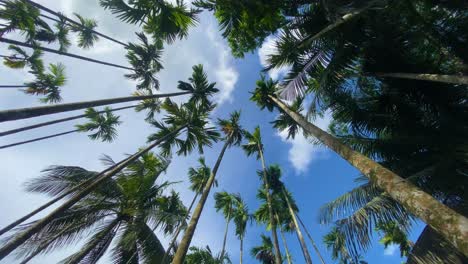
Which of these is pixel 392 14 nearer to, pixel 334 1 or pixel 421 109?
pixel 334 1

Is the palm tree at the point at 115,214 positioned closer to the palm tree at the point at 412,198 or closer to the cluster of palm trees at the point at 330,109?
the cluster of palm trees at the point at 330,109

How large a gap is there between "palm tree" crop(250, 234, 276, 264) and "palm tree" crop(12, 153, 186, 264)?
15611mm

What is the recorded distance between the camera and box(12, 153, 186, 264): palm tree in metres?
8.52

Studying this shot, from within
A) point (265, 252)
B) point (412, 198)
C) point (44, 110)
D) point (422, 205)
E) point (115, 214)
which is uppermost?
point (265, 252)

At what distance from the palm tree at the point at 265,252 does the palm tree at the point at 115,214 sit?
15611 millimetres

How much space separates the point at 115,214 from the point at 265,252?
17513 millimetres

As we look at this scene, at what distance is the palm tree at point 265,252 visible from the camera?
24.3 metres

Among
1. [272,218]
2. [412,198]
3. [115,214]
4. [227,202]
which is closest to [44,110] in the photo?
[412,198]

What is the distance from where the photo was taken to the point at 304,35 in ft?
32.7

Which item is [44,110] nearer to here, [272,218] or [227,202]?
[272,218]

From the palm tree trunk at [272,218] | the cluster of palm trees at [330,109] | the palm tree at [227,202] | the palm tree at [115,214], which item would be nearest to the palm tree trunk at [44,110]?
the cluster of palm trees at [330,109]

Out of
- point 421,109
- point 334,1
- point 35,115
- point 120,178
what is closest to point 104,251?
point 120,178

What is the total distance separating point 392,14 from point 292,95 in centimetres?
419

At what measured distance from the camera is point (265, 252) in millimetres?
24391
